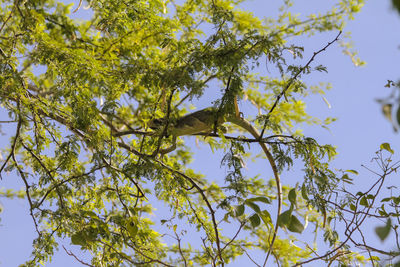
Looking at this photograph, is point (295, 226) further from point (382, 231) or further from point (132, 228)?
point (132, 228)

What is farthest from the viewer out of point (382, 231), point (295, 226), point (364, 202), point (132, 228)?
point (132, 228)

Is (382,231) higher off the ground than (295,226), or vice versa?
(295,226)

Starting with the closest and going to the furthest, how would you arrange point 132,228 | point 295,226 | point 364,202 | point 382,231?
point 382,231 → point 295,226 → point 364,202 → point 132,228

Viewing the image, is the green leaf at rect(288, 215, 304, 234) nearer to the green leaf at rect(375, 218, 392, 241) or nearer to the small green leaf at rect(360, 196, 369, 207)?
the small green leaf at rect(360, 196, 369, 207)

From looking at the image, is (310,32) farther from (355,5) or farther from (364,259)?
(364,259)

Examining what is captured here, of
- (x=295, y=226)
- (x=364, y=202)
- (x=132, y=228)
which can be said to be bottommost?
(x=295, y=226)

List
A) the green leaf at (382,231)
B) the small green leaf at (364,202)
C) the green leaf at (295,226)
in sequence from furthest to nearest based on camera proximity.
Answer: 1. the small green leaf at (364,202)
2. the green leaf at (295,226)
3. the green leaf at (382,231)

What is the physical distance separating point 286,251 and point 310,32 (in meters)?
1.80

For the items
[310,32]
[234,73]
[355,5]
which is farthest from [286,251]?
[355,5]

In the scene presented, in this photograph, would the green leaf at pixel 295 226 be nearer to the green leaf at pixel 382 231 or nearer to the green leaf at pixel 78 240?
the green leaf at pixel 382 231

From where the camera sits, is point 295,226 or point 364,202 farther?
point 364,202

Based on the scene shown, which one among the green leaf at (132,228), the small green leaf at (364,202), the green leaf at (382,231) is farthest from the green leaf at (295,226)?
the green leaf at (132,228)

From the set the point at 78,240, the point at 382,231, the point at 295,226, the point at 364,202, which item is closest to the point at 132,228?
the point at 78,240

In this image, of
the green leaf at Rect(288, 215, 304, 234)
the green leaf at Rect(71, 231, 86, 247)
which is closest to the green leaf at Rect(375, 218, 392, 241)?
the green leaf at Rect(288, 215, 304, 234)
